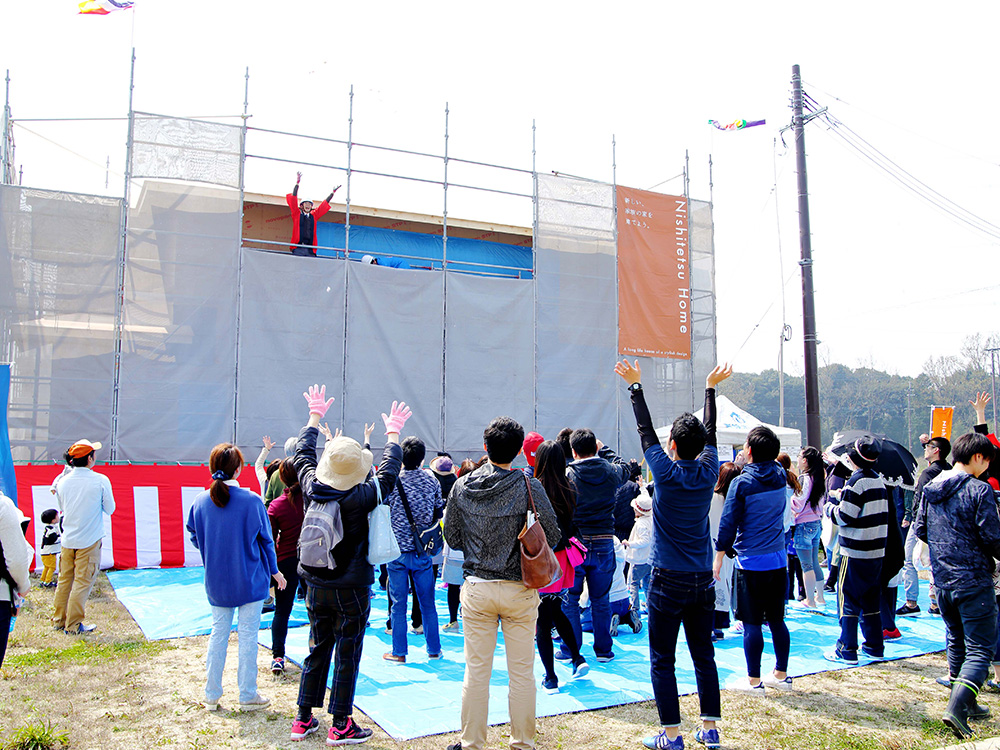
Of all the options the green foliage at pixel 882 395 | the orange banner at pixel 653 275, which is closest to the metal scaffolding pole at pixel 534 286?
the orange banner at pixel 653 275

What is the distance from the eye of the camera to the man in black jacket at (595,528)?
5312 mm

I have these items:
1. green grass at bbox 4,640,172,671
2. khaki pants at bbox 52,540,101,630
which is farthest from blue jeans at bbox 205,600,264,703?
khaki pants at bbox 52,540,101,630

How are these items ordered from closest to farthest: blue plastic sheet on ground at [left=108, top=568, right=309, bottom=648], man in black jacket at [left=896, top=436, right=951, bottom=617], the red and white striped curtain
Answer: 1. man in black jacket at [left=896, top=436, right=951, bottom=617]
2. blue plastic sheet on ground at [left=108, top=568, right=309, bottom=648]
3. the red and white striped curtain

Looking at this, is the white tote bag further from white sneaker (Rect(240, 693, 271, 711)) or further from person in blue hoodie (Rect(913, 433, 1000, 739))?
person in blue hoodie (Rect(913, 433, 1000, 739))

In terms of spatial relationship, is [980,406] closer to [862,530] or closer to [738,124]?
[862,530]

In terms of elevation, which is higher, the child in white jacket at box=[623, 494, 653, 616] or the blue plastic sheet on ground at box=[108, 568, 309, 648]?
the child in white jacket at box=[623, 494, 653, 616]

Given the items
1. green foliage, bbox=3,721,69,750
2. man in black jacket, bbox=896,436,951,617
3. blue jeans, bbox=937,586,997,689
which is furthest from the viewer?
man in black jacket, bbox=896,436,951,617

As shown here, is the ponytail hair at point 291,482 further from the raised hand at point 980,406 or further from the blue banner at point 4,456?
the raised hand at point 980,406

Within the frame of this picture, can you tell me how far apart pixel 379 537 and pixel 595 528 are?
201cm

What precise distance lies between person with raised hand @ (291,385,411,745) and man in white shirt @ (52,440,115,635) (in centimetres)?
355

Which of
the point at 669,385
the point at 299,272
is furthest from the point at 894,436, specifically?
the point at 299,272

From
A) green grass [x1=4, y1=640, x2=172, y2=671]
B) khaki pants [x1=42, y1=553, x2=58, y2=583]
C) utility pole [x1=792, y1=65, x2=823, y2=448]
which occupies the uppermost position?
utility pole [x1=792, y1=65, x2=823, y2=448]

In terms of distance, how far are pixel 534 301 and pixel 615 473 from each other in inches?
332

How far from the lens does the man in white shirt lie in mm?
6418
